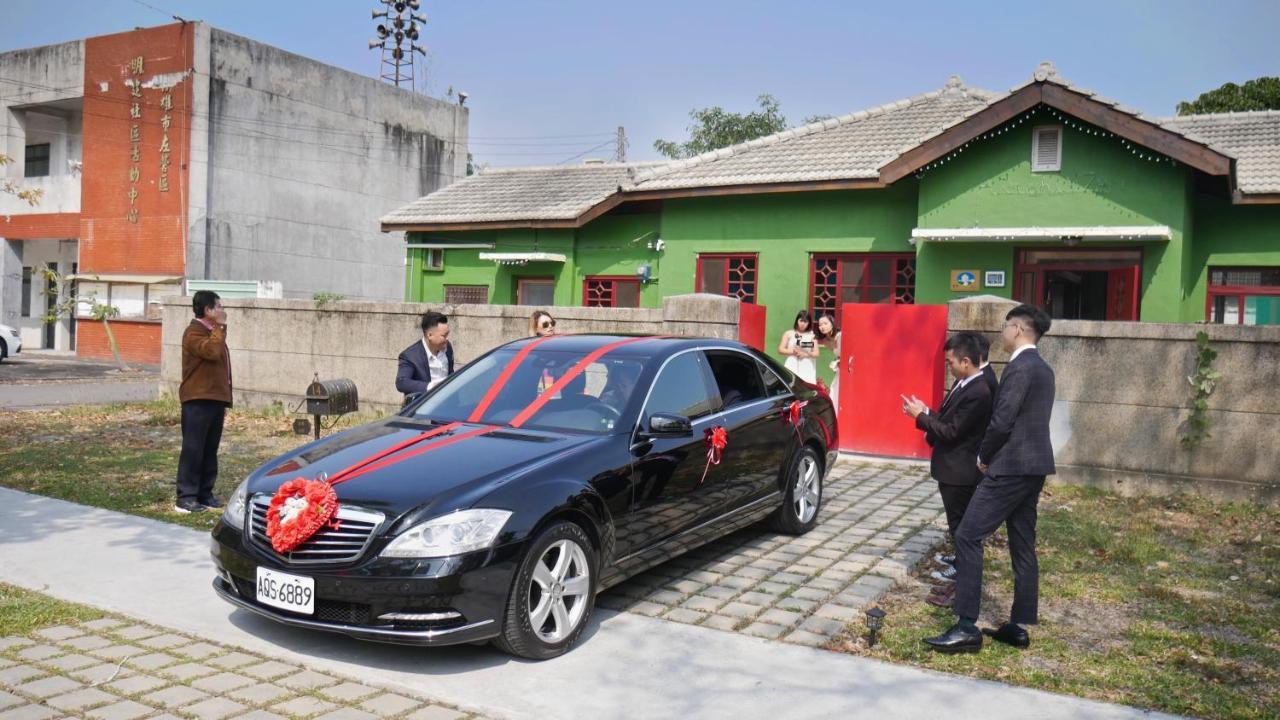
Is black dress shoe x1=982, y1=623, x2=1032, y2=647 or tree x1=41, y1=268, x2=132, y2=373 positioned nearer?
black dress shoe x1=982, y1=623, x2=1032, y2=647

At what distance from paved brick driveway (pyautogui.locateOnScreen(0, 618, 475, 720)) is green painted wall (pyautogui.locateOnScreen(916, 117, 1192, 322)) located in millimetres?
12012

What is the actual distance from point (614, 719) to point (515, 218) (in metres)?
16.0

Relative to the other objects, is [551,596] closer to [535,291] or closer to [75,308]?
[535,291]

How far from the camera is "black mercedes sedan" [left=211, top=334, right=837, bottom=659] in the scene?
4668 mm

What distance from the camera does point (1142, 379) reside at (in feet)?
31.8

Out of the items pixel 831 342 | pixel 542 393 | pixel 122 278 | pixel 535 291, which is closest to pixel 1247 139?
pixel 831 342

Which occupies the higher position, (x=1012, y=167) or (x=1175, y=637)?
(x=1012, y=167)

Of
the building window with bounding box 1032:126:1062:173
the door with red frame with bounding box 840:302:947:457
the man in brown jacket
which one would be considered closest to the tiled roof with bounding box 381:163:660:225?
the building window with bounding box 1032:126:1062:173

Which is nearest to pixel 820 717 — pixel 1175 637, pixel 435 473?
pixel 435 473

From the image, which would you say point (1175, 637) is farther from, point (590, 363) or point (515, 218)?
point (515, 218)

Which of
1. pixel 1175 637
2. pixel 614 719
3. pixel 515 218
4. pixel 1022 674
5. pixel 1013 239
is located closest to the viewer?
pixel 614 719

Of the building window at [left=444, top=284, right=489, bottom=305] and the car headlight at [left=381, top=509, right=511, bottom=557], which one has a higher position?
the building window at [left=444, top=284, right=489, bottom=305]

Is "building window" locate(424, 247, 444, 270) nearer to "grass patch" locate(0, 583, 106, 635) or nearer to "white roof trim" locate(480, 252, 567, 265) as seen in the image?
"white roof trim" locate(480, 252, 567, 265)

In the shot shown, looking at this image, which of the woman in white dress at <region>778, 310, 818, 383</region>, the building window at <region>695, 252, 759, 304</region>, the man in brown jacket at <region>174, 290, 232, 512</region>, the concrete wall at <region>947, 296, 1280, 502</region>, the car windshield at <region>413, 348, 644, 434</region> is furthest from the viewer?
the building window at <region>695, 252, 759, 304</region>
